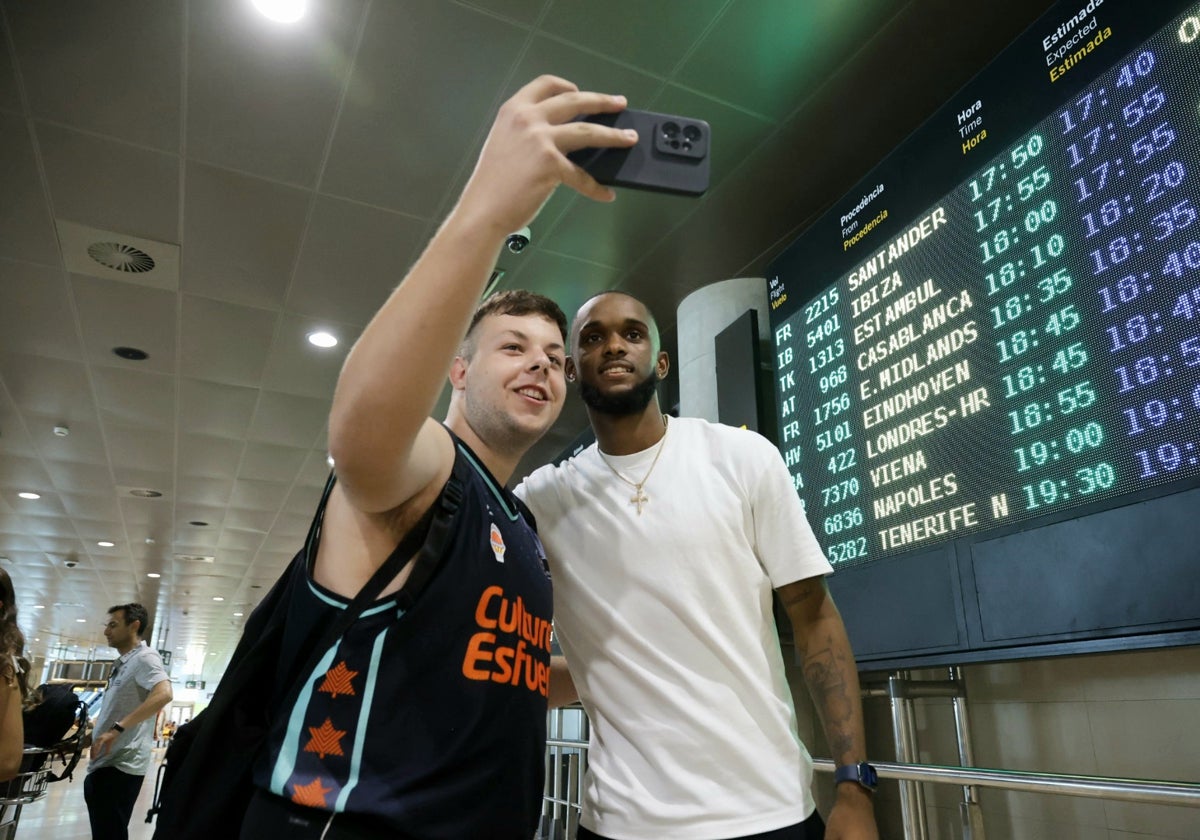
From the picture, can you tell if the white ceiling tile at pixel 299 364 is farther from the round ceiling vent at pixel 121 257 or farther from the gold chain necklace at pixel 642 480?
the gold chain necklace at pixel 642 480

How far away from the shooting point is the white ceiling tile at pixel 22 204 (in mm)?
3740

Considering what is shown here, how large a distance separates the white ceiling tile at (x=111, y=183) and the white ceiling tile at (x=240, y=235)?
4.6 inches

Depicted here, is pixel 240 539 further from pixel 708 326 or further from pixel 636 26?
pixel 636 26

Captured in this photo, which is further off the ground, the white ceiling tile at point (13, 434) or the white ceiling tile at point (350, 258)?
the white ceiling tile at point (350, 258)

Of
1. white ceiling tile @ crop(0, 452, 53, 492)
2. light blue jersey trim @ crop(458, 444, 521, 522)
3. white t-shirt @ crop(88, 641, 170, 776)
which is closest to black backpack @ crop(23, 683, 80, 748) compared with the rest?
white t-shirt @ crop(88, 641, 170, 776)

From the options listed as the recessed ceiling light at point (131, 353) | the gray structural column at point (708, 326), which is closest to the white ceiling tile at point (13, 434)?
the recessed ceiling light at point (131, 353)

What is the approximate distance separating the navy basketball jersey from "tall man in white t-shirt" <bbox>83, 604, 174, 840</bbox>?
4807 mm

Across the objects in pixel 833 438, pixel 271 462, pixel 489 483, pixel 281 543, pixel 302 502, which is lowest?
pixel 489 483

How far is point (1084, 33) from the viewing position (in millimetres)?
2250

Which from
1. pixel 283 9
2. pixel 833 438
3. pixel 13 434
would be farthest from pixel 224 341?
pixel 833 438

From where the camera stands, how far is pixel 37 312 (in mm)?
5266

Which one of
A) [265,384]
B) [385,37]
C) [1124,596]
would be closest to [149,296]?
[265,384]

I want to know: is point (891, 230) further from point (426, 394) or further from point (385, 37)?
point (426, 394)

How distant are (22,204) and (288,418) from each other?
296 cm
